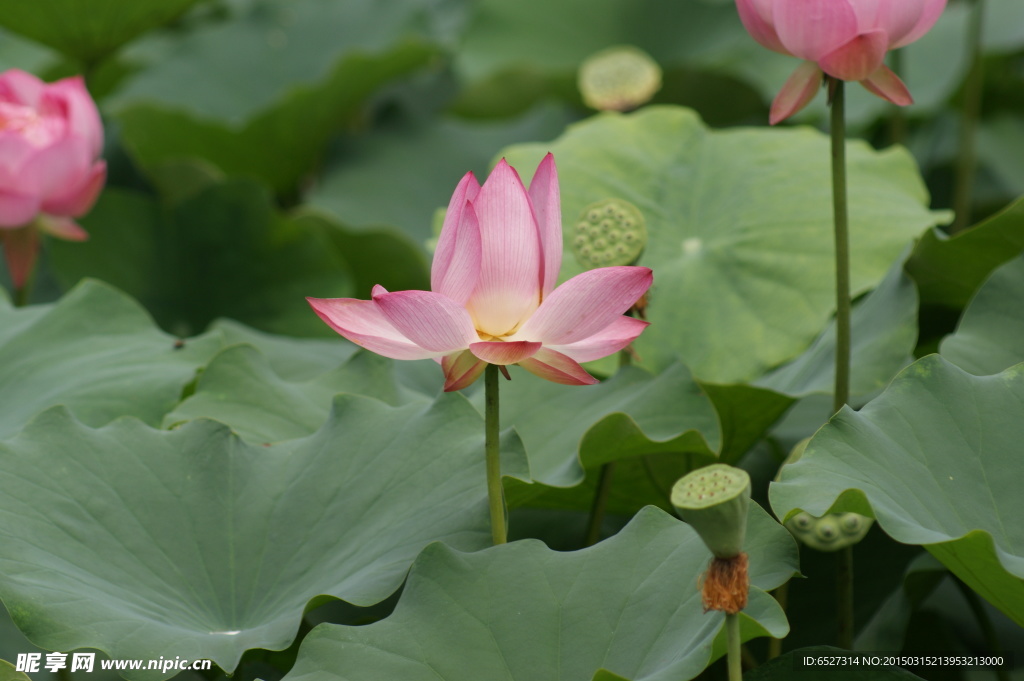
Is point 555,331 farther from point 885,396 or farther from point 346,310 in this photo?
point 885,396

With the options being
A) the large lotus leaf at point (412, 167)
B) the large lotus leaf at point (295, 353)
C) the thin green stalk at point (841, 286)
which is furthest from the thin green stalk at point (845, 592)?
the large lotus leaf at point (412, 167)

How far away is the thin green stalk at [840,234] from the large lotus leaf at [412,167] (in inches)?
46.7

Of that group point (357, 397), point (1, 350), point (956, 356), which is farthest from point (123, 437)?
point (956, 356)

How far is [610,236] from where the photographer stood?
929 millimetres

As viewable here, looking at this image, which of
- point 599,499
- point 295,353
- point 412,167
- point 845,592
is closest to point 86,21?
point 412,167

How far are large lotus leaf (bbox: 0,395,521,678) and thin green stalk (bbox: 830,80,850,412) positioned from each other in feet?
1.01

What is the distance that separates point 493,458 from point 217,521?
0.29 meters

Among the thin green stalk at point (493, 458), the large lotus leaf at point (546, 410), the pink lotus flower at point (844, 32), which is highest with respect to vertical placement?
the pink lotus flower at point (844, 32)

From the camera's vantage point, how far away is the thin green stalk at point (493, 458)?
0.67 m

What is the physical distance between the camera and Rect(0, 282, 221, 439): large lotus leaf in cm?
103

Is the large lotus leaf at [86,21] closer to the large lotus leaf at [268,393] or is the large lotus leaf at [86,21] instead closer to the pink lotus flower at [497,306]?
the large lotus leaf at [268,393]

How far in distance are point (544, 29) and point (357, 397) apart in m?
1.84

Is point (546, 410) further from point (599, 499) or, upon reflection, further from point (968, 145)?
point (968, 145)

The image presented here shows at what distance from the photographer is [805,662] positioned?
2.46 ft
